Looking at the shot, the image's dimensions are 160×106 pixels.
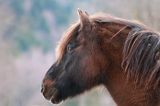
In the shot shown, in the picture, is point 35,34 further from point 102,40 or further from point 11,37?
point 102,40

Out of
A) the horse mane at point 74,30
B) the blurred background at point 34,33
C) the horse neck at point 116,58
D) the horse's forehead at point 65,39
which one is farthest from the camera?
the blurred background at point 34,33

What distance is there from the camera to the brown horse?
5332 millimetres

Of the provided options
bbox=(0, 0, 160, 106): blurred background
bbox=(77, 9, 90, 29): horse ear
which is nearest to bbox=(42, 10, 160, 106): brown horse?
bbox=(77, 9, 90, 29): horse ear

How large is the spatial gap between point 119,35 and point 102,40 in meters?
0.18

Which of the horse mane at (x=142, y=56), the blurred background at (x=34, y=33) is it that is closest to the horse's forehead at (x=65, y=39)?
the horse mane at (x=142, y=56)

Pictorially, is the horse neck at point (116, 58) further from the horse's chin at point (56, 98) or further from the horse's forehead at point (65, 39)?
the horse's chin at point (56, 98)

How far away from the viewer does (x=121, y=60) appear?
554cm

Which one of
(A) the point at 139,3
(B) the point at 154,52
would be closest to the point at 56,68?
(B) the point at 154,52

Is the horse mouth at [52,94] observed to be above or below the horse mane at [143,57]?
below

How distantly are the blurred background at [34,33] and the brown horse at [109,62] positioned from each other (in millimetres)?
9754

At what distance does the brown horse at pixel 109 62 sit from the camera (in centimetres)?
533

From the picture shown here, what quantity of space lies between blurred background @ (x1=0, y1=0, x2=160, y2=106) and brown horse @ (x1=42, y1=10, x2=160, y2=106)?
9754mm

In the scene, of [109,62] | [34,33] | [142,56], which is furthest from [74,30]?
[34,33]

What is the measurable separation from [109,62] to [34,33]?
46481 millimetres
